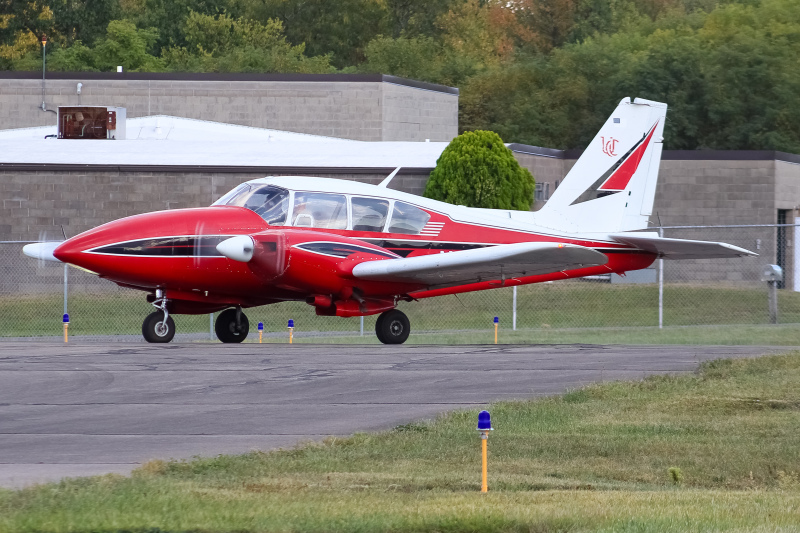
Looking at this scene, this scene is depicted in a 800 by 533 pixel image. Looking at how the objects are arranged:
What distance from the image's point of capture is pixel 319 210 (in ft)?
64.0

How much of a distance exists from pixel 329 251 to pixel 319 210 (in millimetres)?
804

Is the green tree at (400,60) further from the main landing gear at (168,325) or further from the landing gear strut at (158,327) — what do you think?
the landing gear strut at (158,327)

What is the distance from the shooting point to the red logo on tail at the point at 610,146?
22641 mm

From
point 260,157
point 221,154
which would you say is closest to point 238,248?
point 260,157

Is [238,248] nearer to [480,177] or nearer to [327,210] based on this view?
[327,210]

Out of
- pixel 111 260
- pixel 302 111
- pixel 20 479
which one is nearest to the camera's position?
pixel 20 479

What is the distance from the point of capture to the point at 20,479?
27.9 ft

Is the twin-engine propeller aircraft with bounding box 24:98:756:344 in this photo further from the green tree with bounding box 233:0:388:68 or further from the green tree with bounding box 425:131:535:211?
the green tree with bounding box 233:0:388:68

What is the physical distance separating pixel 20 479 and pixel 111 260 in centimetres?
997

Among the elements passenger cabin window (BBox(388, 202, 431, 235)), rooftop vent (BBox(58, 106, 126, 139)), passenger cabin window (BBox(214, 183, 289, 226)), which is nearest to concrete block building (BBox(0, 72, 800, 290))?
rooftop vent (BBox(58, 106, 126, 139))

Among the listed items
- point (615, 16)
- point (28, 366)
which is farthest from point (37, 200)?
point (615, 16)

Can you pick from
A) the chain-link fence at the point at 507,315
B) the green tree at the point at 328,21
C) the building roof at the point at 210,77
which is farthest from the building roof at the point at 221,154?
the green tree at the point at 328,21

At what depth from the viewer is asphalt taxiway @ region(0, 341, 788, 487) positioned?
Answer: 33.1 feet

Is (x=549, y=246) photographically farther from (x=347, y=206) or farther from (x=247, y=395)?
(x=247, y=395)
